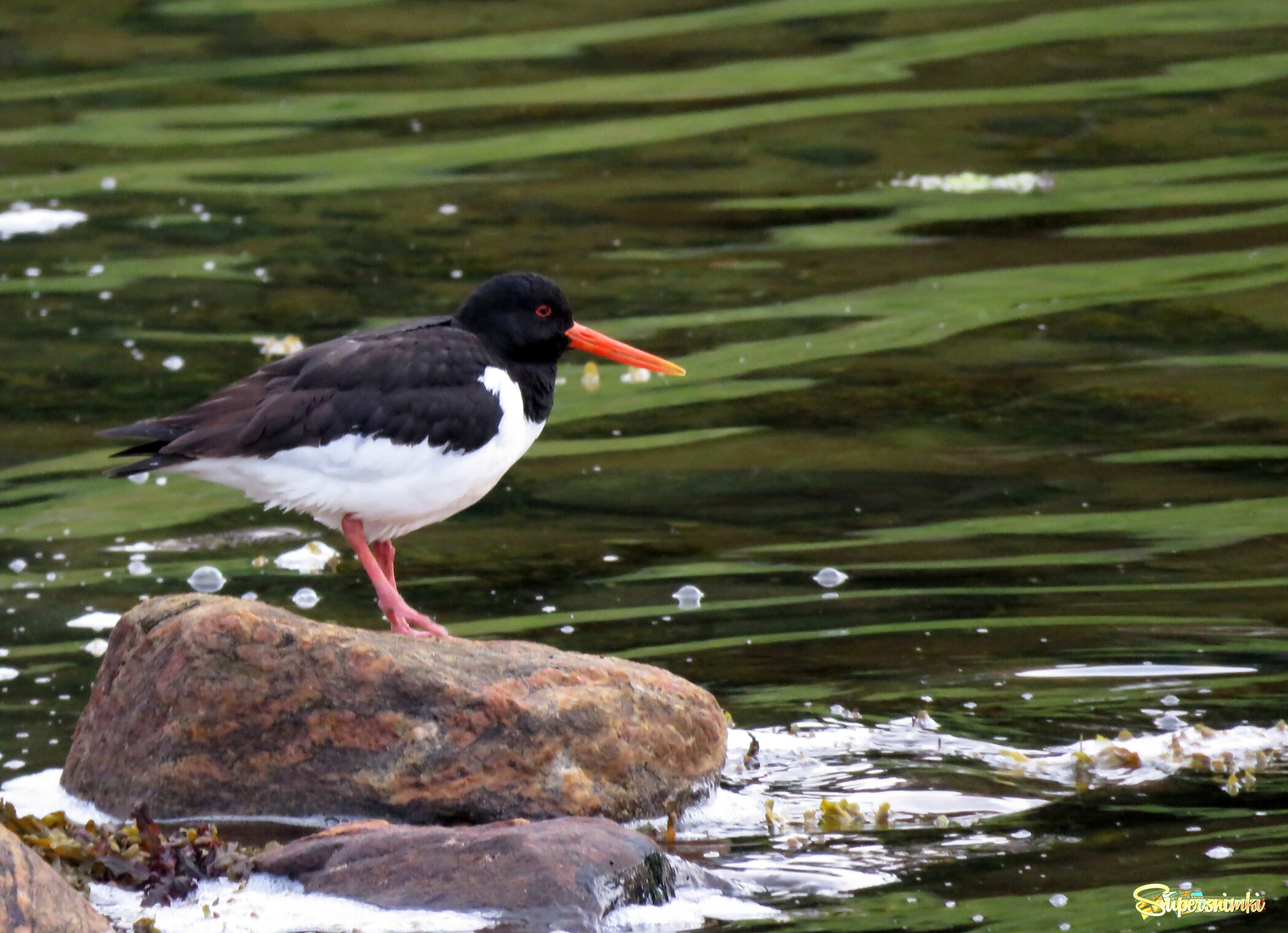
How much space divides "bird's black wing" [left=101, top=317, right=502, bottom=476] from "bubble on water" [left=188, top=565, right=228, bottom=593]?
161cm

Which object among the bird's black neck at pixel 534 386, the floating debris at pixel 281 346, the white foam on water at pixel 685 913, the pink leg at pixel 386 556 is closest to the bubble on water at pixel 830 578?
the bird's black neck at pixel 534 386

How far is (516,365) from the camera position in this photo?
7160 mm

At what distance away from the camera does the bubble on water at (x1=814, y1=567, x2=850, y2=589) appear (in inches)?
327

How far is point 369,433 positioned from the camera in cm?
670

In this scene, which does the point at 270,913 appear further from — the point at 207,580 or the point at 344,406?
the point at 207,580

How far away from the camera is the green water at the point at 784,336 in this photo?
701 cm

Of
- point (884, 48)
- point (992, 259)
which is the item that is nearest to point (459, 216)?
point (992, 259)

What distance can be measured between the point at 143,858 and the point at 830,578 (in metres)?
3.66

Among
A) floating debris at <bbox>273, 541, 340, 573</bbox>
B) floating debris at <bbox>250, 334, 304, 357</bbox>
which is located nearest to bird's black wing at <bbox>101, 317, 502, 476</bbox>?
floating debris at <bbox>273, 541, 340, 573</bbox>

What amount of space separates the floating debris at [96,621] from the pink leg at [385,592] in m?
1.48

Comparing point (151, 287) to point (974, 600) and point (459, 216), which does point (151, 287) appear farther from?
point (974, 600)

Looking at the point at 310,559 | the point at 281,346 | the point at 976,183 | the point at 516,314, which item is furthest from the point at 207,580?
the point at 976,183

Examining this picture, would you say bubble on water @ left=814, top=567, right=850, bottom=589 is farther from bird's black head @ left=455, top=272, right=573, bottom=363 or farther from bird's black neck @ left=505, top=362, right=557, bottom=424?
bird's black head @ left=455, top=272, right=573, bottom=363

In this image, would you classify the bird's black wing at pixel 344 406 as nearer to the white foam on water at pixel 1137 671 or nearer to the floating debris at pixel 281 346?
the white foam on water at pixel 1137 671
